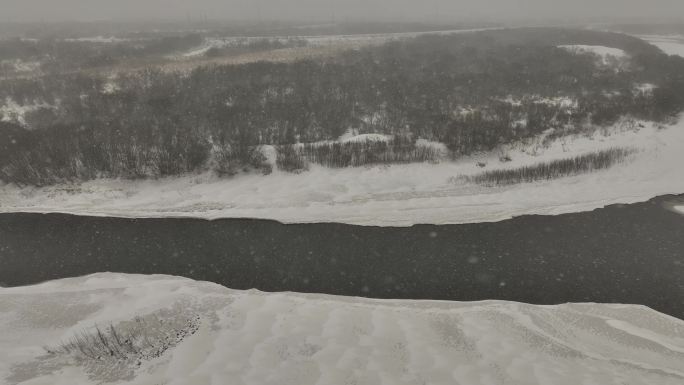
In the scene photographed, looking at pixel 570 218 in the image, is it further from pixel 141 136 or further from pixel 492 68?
pixel 492 68

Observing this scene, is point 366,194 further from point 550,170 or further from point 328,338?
point 328,338

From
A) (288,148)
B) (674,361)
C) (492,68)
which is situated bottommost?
(674,361)

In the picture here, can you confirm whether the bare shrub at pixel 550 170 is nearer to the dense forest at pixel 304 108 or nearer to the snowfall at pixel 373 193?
the snowfall at pixel 373 193

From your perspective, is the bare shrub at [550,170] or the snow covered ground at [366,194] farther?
the bare shrub at [550,170]

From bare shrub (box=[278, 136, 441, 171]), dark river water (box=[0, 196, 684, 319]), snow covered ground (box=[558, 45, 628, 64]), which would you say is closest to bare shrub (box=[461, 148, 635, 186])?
bare shrub (box=[278, 136, 441, 171])

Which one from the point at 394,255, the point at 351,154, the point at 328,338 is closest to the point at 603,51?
the point at 351,154

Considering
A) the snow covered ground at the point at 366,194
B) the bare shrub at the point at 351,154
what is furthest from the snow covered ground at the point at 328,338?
the bare shrub at the point at 351,154

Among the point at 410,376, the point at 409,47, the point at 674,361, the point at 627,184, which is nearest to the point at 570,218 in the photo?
Answer: the point at 627,184
